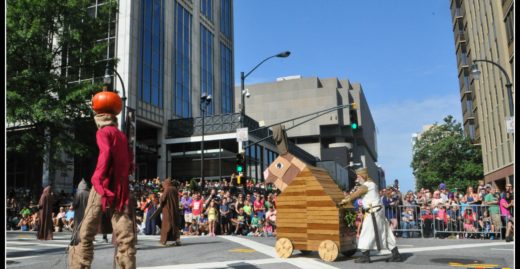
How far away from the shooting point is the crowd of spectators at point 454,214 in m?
14.0

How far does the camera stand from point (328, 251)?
7953 mm

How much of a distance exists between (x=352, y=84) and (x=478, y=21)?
7080 centimetres

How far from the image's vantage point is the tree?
181 ft

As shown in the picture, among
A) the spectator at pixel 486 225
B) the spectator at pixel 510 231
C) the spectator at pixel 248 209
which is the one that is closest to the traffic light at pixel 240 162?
the spectator at pixel 248 209

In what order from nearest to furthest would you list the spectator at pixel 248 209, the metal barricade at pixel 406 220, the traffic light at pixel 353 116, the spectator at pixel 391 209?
the metal barricade at pixel 406 220, the spectator at pixel 391 209, the spectator at pixel 248 209, the traffic light at pixel 353 116

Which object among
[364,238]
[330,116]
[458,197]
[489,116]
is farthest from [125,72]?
[330,116]

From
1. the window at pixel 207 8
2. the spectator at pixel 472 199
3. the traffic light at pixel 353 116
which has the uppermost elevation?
the window at pixel 207 8

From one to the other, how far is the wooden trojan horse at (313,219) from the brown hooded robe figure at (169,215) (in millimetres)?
3221

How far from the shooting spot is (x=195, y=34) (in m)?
41.7

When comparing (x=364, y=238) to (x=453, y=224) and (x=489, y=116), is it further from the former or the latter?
(x=489, y=116)

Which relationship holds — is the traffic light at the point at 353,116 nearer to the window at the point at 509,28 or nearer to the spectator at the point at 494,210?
the spectator at the point at 494,210

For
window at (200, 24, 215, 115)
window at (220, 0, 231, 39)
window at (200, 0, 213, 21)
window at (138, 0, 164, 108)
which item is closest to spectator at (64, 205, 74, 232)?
window at (138, 0, 164, 108)

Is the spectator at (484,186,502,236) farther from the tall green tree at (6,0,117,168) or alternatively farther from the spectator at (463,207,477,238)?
the tall green tree at (6,0,117,168)

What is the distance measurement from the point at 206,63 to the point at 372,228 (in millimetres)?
Result: 37112
